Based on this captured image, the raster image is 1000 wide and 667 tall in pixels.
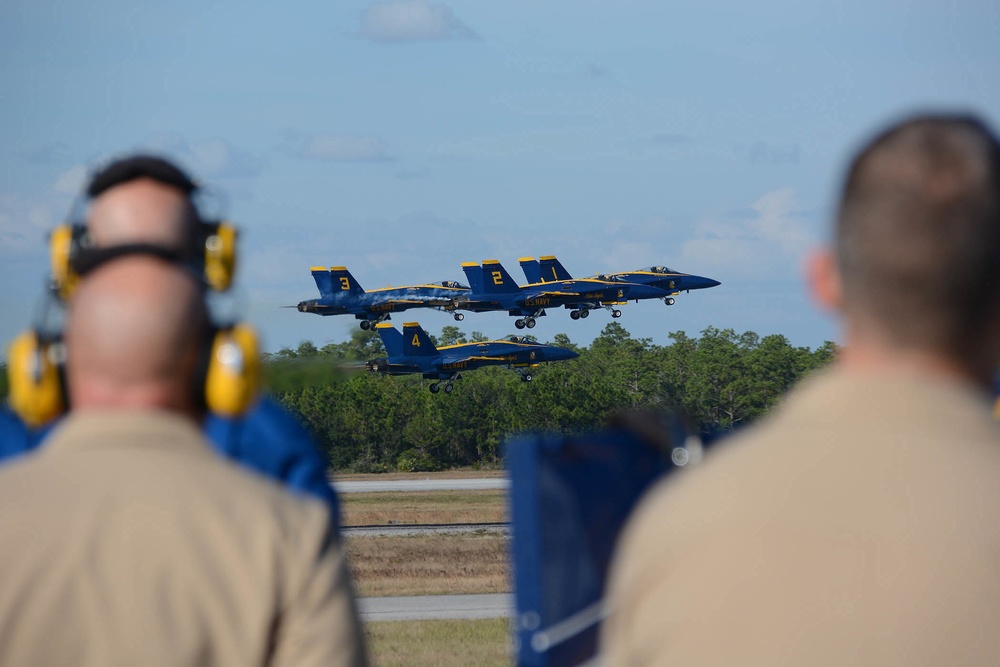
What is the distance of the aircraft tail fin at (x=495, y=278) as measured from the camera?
83.6m

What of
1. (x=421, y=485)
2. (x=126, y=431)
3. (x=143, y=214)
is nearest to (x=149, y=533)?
(x=126, y=431)

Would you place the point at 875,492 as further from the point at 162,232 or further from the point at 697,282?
the point at 697,282

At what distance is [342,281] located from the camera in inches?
3374

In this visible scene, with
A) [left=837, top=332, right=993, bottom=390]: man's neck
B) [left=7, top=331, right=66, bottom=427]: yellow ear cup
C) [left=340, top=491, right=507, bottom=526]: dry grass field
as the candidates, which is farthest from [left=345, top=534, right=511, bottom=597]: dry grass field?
[left=837, top=332, right=993, bottom=390]: man's neck

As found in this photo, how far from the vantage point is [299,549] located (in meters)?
3.01

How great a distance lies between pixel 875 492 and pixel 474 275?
81924 mm

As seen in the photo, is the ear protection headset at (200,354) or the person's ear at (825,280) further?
the ear protection headset at (200,354)

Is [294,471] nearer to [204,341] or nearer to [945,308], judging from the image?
[204,341]

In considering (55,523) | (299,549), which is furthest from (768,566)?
(55,523)

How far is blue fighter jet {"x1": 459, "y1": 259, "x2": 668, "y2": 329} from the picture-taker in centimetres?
8138

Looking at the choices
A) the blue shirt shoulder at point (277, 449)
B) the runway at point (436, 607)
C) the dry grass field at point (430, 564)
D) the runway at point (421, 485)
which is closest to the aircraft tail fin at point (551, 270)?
the runway at point (421, 485)

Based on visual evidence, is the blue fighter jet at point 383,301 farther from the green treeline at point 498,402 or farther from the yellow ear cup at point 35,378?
the yellow ear cup at point 35,378

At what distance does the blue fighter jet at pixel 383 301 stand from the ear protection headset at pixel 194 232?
252ft

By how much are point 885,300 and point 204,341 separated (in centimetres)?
145
